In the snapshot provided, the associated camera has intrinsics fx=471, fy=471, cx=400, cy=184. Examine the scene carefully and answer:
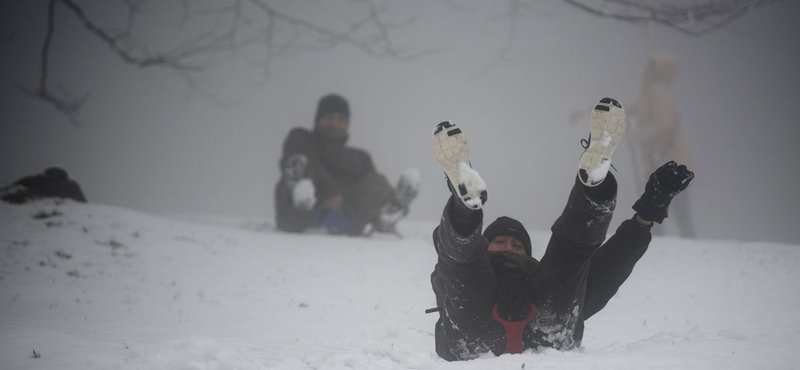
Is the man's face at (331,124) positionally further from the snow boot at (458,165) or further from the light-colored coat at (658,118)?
the snow boot at (458,165)

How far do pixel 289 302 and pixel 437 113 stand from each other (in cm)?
3983

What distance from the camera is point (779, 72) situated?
24156 mm

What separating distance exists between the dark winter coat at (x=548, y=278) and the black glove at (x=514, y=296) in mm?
37

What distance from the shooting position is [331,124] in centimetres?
903

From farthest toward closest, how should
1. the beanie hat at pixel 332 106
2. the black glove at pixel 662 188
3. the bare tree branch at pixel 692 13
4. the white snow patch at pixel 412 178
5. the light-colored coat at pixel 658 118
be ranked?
the light-colored coat at pixel 658 118, the beanie hat at pixel 332 106, the white snow patch at pixel 412 178, the bare tree branch at pixel 692 13, the black glove at pixel 662 188

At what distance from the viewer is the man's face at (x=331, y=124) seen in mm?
9039

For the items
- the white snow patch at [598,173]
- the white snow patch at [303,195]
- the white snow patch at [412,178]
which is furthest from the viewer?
the white snow patch at [412,178]

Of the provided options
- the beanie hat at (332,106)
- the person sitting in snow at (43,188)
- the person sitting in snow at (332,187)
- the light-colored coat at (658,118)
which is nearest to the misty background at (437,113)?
the light-colored coat at (658,118)

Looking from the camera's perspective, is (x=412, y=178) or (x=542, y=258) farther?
(x=412, y=178)

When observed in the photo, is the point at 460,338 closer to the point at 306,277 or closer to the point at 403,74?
the point at 306,277

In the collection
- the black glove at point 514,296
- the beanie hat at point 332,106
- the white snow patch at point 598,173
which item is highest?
the beanie hat at point 332,106

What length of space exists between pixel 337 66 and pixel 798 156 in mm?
32737

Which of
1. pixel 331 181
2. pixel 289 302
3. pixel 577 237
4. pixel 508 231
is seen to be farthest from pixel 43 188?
pixel 577 237

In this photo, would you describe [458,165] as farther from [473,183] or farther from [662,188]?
[662,188]
